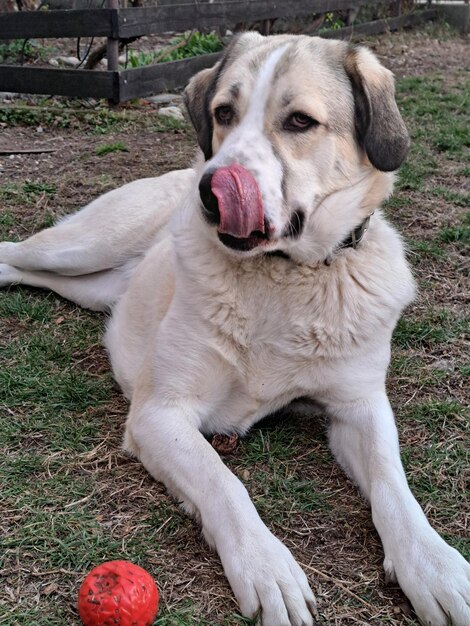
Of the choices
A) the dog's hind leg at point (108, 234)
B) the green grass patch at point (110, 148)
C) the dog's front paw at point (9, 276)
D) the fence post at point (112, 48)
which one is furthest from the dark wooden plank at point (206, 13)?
the dog's front paw at point (9, 276)

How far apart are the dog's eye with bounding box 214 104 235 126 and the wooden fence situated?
4.62 m

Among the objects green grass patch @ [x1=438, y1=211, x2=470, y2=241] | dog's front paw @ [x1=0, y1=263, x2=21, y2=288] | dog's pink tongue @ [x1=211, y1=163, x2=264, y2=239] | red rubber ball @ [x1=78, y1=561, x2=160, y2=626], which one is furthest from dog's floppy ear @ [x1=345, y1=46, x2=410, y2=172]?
dog's front paw @ [x1=0, y1=263, x2=21, y2=288]

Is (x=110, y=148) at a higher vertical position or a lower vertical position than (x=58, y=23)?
lower

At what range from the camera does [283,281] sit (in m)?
2.63

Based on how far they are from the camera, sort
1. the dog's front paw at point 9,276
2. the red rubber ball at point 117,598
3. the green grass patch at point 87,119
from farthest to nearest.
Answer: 1. the green grass patch at point 87,119
2. the dog's front paw at point 9,276
3. the red rubber ball at point 117,598

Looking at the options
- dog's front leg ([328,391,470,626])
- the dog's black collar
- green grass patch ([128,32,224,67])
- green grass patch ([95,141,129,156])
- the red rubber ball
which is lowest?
green grass patch ([128,32,224,67])

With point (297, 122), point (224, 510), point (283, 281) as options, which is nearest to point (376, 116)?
point (297, 122)

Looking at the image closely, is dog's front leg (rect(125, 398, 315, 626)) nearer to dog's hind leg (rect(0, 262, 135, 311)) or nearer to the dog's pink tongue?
the dog's pink tongue

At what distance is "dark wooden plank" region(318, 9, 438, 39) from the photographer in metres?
10.6

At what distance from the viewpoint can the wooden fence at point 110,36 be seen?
684 cm

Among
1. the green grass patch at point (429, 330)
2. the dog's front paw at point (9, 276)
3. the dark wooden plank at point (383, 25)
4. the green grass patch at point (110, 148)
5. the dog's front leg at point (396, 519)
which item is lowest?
the dark wooden plank at point (383, 25)

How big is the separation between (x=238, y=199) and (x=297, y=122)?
16.0 inches

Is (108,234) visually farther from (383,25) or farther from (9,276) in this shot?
(383,25)

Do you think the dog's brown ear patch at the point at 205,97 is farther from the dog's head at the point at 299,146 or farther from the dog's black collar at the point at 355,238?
the dog's black collar at the point at 355,238
